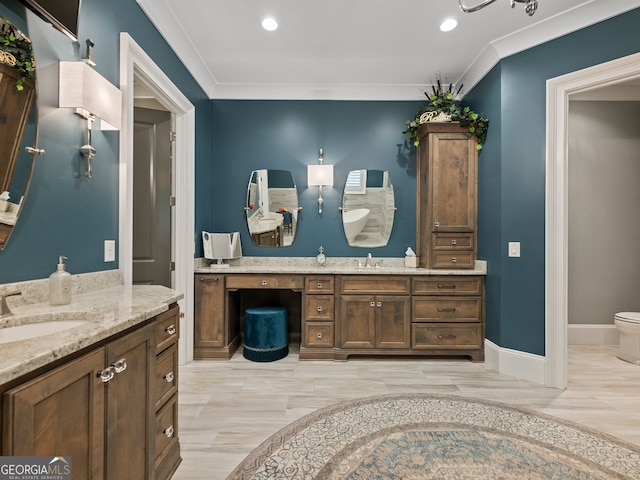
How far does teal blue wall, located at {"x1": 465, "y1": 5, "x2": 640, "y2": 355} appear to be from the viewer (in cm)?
266

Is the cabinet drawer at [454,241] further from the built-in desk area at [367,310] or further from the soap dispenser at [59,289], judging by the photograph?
the soap dispenser at [59,289]

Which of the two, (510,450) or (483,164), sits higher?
(483,164)

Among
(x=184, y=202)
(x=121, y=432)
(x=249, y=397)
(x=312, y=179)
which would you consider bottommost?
(x=249, y=397)

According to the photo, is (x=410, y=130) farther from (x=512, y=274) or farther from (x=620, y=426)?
A: (x=620, y=426)

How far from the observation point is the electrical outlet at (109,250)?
1857 millimetres

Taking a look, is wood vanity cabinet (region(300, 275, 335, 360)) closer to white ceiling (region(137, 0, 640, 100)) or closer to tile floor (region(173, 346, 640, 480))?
tile floor (region(173, 346, 640, 480))

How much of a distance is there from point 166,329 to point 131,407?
394 mm

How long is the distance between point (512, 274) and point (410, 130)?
1871 mm

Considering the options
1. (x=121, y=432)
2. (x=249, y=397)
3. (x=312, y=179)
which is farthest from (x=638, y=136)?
(x=121, y=432)

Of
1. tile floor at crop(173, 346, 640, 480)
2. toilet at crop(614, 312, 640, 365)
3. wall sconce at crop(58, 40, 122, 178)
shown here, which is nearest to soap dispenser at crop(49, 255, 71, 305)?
wall sconce at crop(58, 40, 122, 178)

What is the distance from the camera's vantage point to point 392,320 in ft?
10.4

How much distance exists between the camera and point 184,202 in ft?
10.0

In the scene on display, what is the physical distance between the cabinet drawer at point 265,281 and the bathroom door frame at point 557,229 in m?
2.21

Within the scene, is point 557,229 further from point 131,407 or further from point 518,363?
point 131,407
